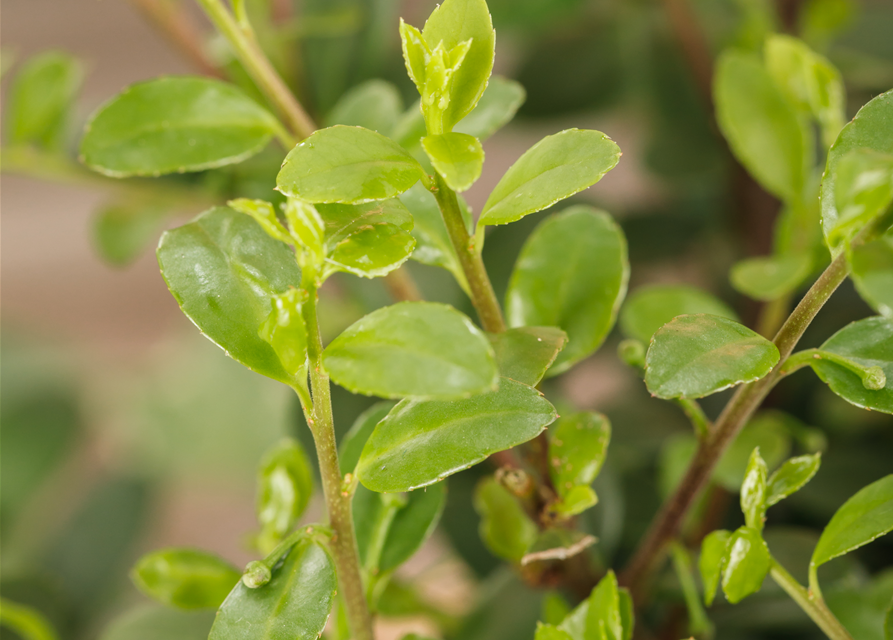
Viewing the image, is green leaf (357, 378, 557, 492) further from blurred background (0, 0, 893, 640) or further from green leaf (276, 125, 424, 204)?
blurred background (0, 0, 893, 640)

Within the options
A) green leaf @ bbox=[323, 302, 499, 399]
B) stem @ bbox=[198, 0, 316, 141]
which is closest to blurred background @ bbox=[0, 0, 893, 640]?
stem @ bbox=[198, 0, 316, 141]

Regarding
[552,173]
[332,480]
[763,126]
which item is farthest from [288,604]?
[763,126]

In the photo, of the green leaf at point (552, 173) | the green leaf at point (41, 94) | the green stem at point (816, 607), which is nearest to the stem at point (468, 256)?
the green leaf at point (552, 173)

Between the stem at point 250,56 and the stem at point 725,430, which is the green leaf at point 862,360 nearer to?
the stem at point 725,430

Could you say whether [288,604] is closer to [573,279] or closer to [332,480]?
[332,480]

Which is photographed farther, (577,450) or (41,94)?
(41,94)
